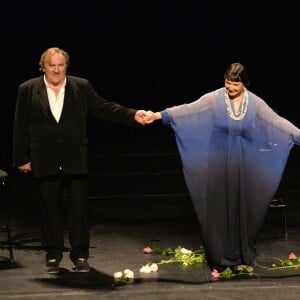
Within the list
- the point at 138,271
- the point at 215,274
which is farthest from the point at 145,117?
the point at 215,274

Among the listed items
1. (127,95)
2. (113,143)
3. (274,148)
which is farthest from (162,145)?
(274,148)

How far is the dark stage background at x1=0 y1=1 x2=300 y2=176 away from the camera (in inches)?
527

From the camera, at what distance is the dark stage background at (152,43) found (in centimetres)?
1338

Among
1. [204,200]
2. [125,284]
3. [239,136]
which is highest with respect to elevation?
[239,136]

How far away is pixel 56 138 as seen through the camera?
6.42 metres

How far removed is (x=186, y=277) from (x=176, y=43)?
765 cm

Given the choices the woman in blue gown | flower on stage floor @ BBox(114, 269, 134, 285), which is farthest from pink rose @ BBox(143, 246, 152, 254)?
flower on stage floor @ BBox(114, 269, 134, 285)

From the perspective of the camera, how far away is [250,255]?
6.50 m

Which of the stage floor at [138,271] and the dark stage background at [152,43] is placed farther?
the dark stage background at [152,43]

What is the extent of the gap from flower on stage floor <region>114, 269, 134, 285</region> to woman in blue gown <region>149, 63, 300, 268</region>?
552 mm

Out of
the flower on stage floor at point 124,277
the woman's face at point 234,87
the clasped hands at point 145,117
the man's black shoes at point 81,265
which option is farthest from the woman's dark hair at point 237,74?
the man's black shoes at point 81,265

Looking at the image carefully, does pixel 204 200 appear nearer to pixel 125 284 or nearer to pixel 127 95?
pixel 125 284

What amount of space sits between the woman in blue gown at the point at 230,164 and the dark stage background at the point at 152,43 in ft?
21.7

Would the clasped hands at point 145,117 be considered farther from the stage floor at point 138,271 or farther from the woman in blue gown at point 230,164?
the stage floor at point 138,271
